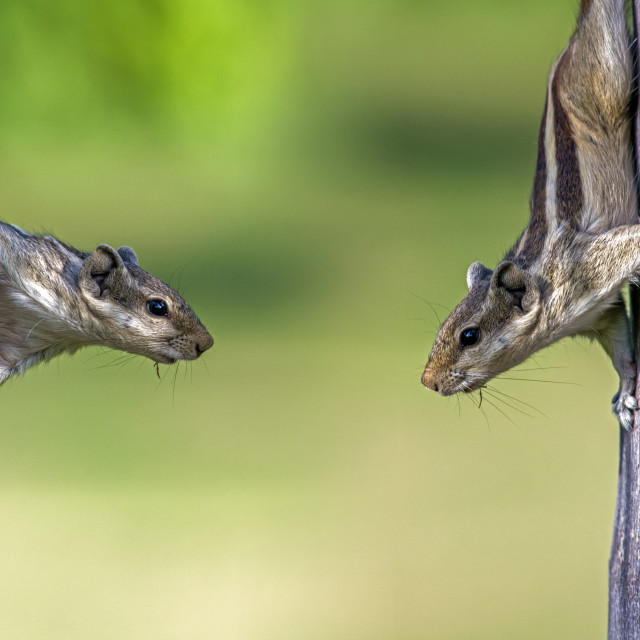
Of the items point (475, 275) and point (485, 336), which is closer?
point (485, 336)

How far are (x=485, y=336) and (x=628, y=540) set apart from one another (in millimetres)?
452

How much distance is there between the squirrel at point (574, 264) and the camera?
1775 mm

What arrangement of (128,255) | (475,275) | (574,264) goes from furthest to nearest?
(128,255) → (475,275) → (574,264)

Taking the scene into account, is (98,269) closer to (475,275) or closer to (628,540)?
(475,275)

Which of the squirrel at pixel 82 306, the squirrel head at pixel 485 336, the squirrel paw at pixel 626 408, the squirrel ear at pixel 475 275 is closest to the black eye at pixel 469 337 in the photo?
the squirrel head at pixel 485 336

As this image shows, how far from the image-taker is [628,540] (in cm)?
169

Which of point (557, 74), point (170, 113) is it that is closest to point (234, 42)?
point (170, 113)

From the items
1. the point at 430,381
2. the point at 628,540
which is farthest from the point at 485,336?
the point at 628,540

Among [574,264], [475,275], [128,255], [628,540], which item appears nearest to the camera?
[628,540]

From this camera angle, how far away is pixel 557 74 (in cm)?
208

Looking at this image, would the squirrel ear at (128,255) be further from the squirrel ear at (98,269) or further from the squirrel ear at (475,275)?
the squirrel ear at (475,275)

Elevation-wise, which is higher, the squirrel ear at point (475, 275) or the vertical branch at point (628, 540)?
the squirrel ear at point (475, 275)

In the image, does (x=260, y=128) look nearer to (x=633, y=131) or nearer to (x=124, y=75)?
(x=124, y=75)

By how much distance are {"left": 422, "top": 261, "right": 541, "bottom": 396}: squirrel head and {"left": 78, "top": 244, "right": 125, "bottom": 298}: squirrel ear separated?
0.64 m
